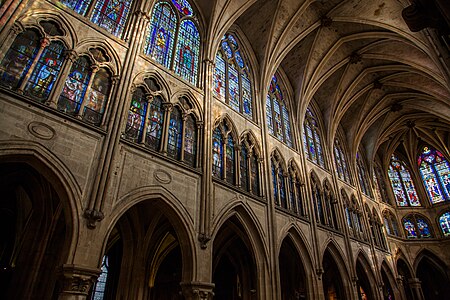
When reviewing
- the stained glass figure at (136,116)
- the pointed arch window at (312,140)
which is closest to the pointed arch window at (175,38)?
the stained glass figure at (136,116)

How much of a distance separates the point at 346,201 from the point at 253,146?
9507 mm

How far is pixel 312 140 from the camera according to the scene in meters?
19.8

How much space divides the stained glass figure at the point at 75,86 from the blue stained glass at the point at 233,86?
6697 mm

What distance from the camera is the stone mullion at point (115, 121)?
23.5ft

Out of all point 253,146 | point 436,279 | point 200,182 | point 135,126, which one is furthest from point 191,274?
point 436,279

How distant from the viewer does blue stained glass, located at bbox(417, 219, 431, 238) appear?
25.3 meters

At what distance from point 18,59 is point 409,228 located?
28.8 m

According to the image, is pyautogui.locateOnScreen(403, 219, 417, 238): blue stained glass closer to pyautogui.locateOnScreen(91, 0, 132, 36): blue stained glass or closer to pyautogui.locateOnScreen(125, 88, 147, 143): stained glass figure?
pyautogui.locateOnScreen(125, 88, 147, 143): stained glass figure

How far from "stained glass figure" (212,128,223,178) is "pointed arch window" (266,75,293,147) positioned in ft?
14.1

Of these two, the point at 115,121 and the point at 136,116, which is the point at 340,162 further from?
the point at 115,121

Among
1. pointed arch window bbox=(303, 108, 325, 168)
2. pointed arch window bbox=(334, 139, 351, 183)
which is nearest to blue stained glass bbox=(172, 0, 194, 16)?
pointed arch window bbox=(303, 108, 325, 168)

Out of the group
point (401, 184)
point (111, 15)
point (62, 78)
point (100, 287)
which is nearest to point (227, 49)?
point (111, 15)

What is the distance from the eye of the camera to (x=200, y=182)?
10.1 m

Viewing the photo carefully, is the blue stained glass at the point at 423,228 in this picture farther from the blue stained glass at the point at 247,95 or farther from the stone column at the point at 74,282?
the stone column at the point at 74,282
